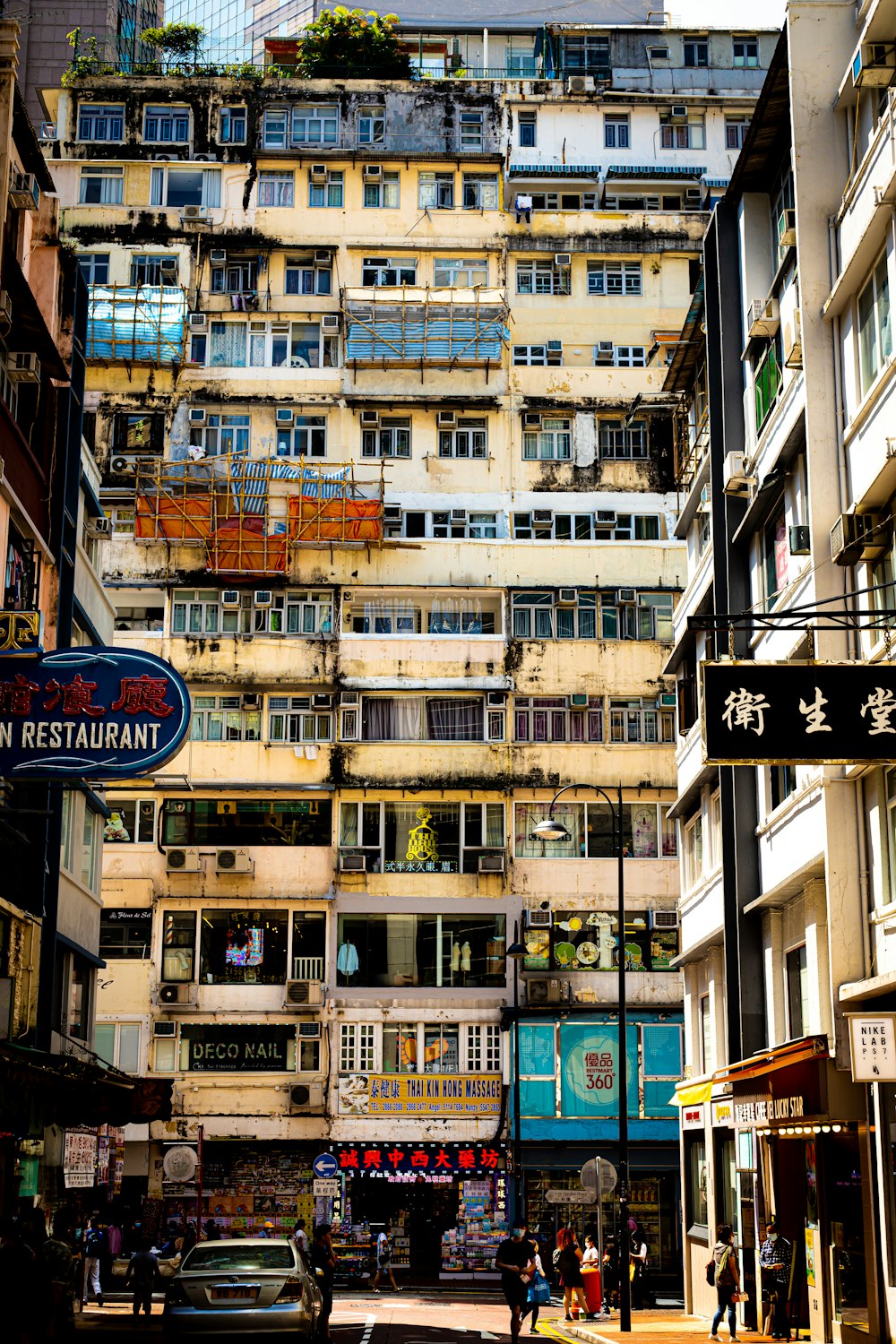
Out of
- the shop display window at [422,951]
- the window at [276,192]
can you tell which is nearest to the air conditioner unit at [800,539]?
the shop display window at [422,951]

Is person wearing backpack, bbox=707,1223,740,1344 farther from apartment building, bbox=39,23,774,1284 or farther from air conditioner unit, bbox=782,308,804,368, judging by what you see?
apartment building, bbox=39,23,774,1284

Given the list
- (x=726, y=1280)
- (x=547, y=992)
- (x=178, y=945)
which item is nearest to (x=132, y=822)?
(x=178, y=945)

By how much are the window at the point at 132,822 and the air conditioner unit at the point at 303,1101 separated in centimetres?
737

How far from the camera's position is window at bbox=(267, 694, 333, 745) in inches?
1783

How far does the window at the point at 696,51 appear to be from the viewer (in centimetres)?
5506

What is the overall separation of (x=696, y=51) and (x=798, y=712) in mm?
44787

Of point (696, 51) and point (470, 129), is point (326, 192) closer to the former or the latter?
point (470, 129)

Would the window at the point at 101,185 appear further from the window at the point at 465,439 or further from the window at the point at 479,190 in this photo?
the window at the point at 465,439

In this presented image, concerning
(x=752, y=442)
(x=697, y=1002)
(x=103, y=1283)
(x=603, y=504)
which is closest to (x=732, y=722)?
(x=752, y=442)

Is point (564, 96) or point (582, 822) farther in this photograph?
point (564, 96)

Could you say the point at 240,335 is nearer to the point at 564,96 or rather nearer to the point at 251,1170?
the point at 564,96

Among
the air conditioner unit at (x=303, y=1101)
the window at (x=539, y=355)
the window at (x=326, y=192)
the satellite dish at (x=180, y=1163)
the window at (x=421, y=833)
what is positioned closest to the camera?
the satellite dish at (x=180, y=1163)

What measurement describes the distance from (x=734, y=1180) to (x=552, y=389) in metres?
26.3

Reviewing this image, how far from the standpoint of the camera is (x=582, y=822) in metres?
44.9
